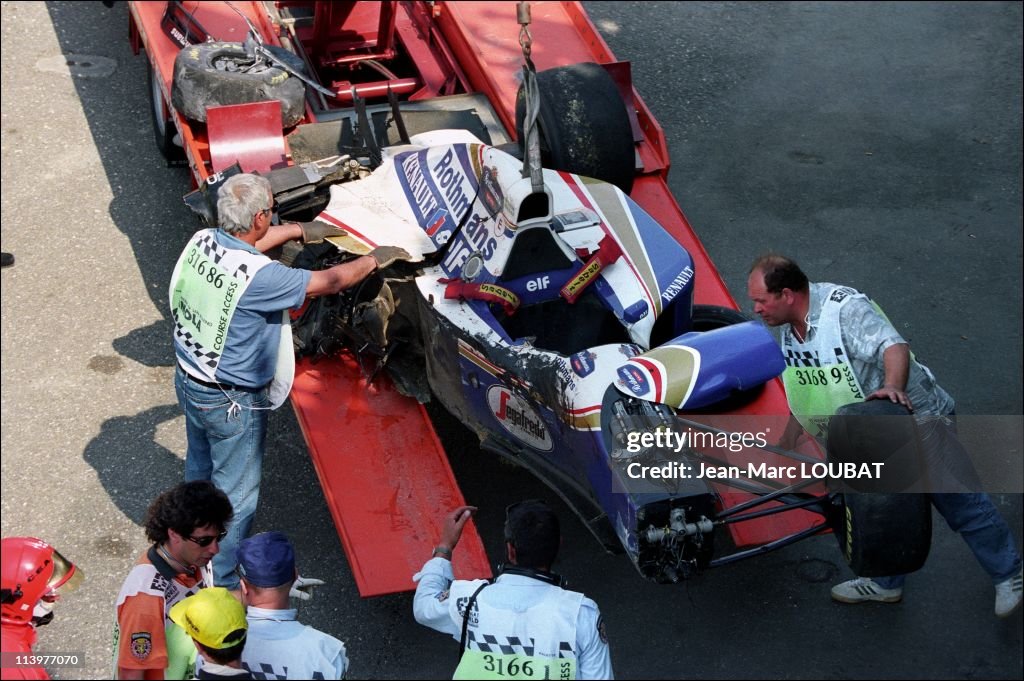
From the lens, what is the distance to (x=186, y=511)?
3.73 meters

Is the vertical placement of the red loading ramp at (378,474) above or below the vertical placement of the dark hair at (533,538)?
below

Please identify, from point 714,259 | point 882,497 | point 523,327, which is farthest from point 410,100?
point 882,497

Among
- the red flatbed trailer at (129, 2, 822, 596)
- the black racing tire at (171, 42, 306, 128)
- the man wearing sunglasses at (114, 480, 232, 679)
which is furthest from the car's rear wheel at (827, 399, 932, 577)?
the black racing tire at (171, 42, 306, 128)

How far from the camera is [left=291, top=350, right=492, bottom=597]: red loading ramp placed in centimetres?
513

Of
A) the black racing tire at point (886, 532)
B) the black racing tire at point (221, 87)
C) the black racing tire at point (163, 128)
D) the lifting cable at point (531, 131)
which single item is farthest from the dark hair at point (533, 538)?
the black racing tire at point (163, 128)

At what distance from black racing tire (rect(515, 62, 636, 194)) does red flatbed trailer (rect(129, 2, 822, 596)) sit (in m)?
0.46

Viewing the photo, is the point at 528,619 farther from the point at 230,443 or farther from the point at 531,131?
the point at 531,131

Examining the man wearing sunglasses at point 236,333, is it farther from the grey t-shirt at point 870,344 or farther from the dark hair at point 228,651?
the grey t-shirt at point 870,344

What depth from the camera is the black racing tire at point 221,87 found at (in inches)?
263

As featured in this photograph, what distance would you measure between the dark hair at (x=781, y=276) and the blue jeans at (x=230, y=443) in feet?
7.01

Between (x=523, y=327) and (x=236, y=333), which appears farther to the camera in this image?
(x=523, y=327)

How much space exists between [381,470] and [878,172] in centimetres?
455

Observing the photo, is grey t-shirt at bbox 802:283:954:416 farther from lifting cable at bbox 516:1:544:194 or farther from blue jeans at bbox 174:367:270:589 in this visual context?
blue jeans at bbox 174:367:270:589

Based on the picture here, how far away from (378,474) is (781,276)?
1996 mm
